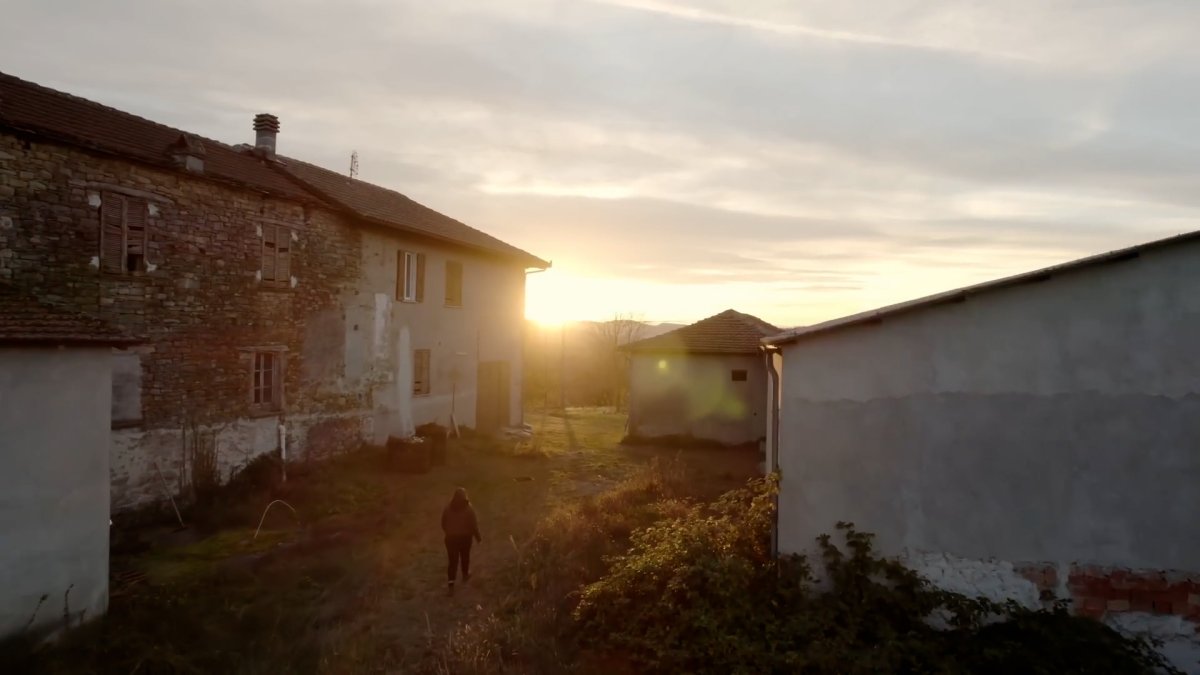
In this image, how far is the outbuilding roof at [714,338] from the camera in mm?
20922

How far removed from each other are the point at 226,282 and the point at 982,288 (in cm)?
1251

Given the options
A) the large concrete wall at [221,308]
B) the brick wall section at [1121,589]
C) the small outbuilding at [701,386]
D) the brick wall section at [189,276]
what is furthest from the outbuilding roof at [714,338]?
the brick wall section at [1121,589]

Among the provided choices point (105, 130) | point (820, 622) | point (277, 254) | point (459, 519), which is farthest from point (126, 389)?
point (820, 622)

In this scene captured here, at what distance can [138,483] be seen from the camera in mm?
11297

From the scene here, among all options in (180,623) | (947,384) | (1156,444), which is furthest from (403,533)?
(1156,444)

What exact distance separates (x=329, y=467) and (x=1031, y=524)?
13.0m

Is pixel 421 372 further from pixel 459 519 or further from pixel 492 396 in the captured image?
pixel 459 519

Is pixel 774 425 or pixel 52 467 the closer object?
pixel 52 467

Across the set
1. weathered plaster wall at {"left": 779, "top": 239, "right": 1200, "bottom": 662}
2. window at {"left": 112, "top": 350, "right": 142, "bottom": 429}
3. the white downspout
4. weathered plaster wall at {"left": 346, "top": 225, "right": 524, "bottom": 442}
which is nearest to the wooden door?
weathered plaster wall at {"left": 346, "top": 225, "right": 524, "bottom": 442}

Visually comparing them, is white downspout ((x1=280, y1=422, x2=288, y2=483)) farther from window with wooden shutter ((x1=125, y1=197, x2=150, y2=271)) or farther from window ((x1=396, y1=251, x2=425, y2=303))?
window ((x1=396, y1=251, x2=425, y2=303))

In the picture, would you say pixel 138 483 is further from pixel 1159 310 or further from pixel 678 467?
pixel 1159 310

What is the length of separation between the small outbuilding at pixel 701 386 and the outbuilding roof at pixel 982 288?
1284 cm

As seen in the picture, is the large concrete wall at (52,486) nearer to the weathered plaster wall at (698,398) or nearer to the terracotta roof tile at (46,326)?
the terracotta roof tile at (46,326)

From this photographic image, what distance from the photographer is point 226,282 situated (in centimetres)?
1296
